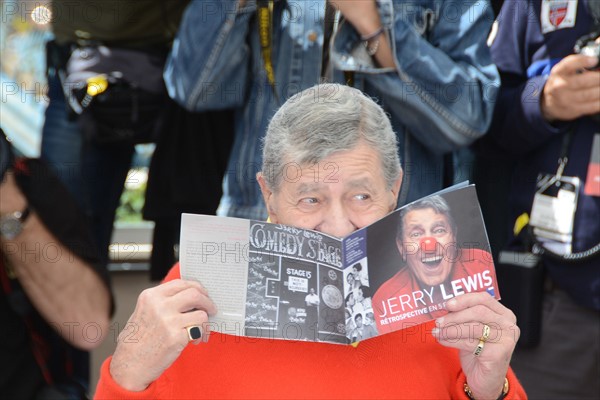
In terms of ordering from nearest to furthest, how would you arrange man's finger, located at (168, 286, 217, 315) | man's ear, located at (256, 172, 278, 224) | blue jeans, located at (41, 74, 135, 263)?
1. man's finger, located at (168, 286, 217, 315)
2. man's ear, located at (256, 172, 278, 224)
3. blue jeans, located at (41, 74, 135, 263)

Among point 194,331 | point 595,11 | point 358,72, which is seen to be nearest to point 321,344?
point 194,331

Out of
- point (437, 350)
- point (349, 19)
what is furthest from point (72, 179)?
point (437, 350)

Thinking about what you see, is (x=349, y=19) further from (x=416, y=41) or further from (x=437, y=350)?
(x=437, y=350)

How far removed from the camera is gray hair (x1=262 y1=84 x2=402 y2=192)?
1981 mm

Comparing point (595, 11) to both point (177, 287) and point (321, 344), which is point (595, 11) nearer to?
point (321, 344)

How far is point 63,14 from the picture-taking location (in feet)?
10.5

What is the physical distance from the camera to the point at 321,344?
6.40 ft

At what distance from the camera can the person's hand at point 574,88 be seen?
100 inches

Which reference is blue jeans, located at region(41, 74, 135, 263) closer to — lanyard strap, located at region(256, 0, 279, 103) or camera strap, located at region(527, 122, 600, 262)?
lanyard strap, located at region(256, 0, 279, 103)

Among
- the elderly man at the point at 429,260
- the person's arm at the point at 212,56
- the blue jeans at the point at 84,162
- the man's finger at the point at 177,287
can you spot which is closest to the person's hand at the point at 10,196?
the person's arm at the point at 212,56

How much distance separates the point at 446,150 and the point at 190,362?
110 centimetres

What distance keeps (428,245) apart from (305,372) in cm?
43

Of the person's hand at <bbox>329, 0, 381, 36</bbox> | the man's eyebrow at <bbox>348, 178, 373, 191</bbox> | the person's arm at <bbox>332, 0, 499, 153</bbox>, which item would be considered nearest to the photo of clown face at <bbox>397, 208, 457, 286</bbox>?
the man's eyebrow at <bbox>348, 178, 373, 191</bbox>

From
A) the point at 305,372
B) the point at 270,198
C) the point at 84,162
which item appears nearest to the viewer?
the point at 305,372
